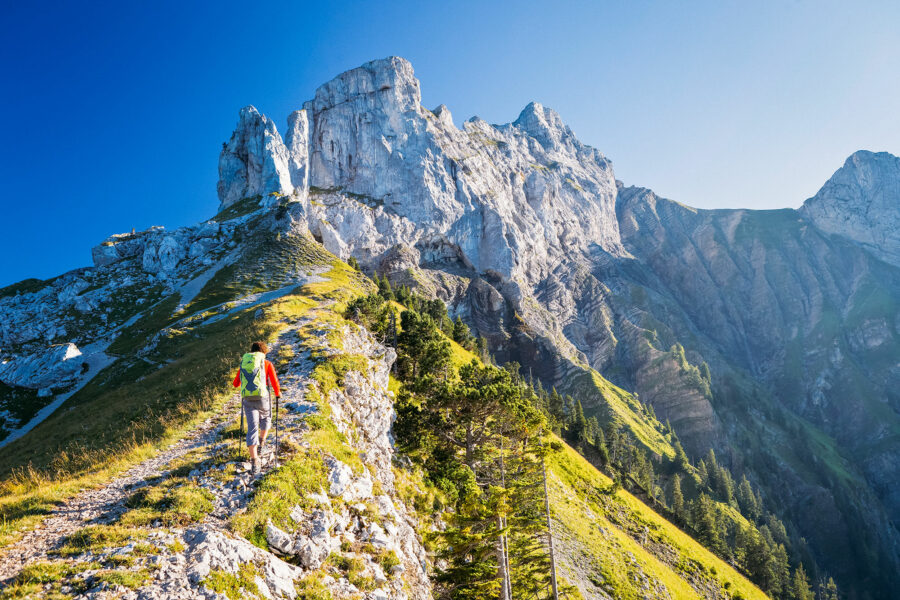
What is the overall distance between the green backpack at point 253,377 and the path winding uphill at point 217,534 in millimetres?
2693

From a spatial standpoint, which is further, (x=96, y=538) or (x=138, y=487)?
(x=138, y=487)

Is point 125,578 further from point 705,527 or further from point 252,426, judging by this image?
point 705,527

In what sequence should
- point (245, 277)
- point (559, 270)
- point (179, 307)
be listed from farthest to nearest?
point (559, 270) < point (245, 277) < point (179, 307)

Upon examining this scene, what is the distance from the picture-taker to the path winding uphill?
8781 millimetres

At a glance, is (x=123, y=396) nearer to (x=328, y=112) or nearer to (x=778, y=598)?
(x=778, y=598)

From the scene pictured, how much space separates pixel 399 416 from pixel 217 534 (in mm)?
17334

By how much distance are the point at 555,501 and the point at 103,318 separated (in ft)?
297

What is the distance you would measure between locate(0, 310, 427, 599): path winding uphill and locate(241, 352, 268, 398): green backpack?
269 centimetres

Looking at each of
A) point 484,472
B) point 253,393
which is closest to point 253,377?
point 253,393

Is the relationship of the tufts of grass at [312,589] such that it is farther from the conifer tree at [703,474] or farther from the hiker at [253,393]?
the conifer tree at [703,474]

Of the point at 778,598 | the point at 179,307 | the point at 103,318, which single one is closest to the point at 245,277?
the point at 179,307

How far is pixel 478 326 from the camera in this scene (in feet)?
485

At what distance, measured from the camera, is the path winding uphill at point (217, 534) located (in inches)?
346

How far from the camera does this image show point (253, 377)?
525 inches
